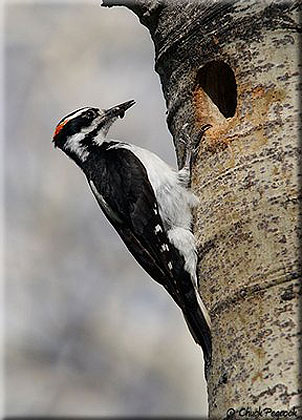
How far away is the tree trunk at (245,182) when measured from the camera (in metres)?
2.21

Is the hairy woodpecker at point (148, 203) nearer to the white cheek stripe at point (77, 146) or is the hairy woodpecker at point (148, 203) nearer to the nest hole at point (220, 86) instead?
the white cheek stripe at point (77, 146)

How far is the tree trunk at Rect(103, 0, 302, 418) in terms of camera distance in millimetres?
2207

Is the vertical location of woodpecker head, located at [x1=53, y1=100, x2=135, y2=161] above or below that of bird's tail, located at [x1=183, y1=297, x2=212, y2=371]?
above

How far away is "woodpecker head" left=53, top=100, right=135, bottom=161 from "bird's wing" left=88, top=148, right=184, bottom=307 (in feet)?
0.95

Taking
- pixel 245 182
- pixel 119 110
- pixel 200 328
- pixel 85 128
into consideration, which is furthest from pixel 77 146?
pixel 245 182

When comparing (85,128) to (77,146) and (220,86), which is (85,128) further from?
(220,86)

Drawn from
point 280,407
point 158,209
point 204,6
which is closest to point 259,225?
point 280,407

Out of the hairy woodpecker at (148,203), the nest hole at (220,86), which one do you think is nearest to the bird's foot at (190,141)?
the hairy woodpecker at (148,203)

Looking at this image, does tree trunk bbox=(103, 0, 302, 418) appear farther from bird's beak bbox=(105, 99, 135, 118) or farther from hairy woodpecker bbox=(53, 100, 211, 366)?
bird's beak bbox=(105, 99, 135, 118)

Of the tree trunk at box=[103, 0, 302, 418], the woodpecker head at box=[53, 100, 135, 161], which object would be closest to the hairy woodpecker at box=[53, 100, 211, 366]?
the woodpecker head at box=[53, 100, 135, 161]

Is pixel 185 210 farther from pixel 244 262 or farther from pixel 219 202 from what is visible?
pixel 244 262

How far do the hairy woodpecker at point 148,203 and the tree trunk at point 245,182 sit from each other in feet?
0.53

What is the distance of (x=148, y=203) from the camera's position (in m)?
3.27

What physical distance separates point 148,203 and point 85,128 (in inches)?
28.8
